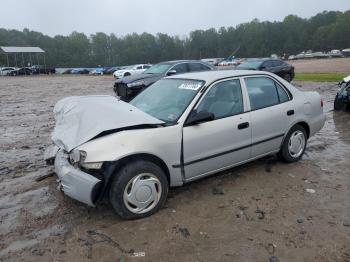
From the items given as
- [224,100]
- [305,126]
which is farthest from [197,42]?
[224,100]

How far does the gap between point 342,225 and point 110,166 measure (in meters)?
2.56

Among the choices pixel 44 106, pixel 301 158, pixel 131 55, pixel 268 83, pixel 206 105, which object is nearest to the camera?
pixel 206 105

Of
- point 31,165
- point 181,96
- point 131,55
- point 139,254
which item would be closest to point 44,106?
point 31,165

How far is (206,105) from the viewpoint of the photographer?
183 inches

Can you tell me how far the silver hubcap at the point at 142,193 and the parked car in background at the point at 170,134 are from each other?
1 cm

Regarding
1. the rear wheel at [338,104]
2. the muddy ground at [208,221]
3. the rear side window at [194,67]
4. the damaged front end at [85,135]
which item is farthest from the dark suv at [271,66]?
the damaged front end at [85,135]

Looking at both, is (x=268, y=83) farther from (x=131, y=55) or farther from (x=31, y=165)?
(x=131, y=55)

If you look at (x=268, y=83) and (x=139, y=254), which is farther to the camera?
(x=268, y=83)

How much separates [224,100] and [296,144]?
1.66 meters

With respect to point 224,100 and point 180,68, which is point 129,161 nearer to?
point 224,100

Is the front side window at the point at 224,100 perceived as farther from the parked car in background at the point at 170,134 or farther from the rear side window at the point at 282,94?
the rear side window at the point at 282,94

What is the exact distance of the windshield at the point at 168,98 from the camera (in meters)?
4.55

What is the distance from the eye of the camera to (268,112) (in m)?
5.20

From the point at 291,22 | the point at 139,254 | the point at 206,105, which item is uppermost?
the point at 291,22
